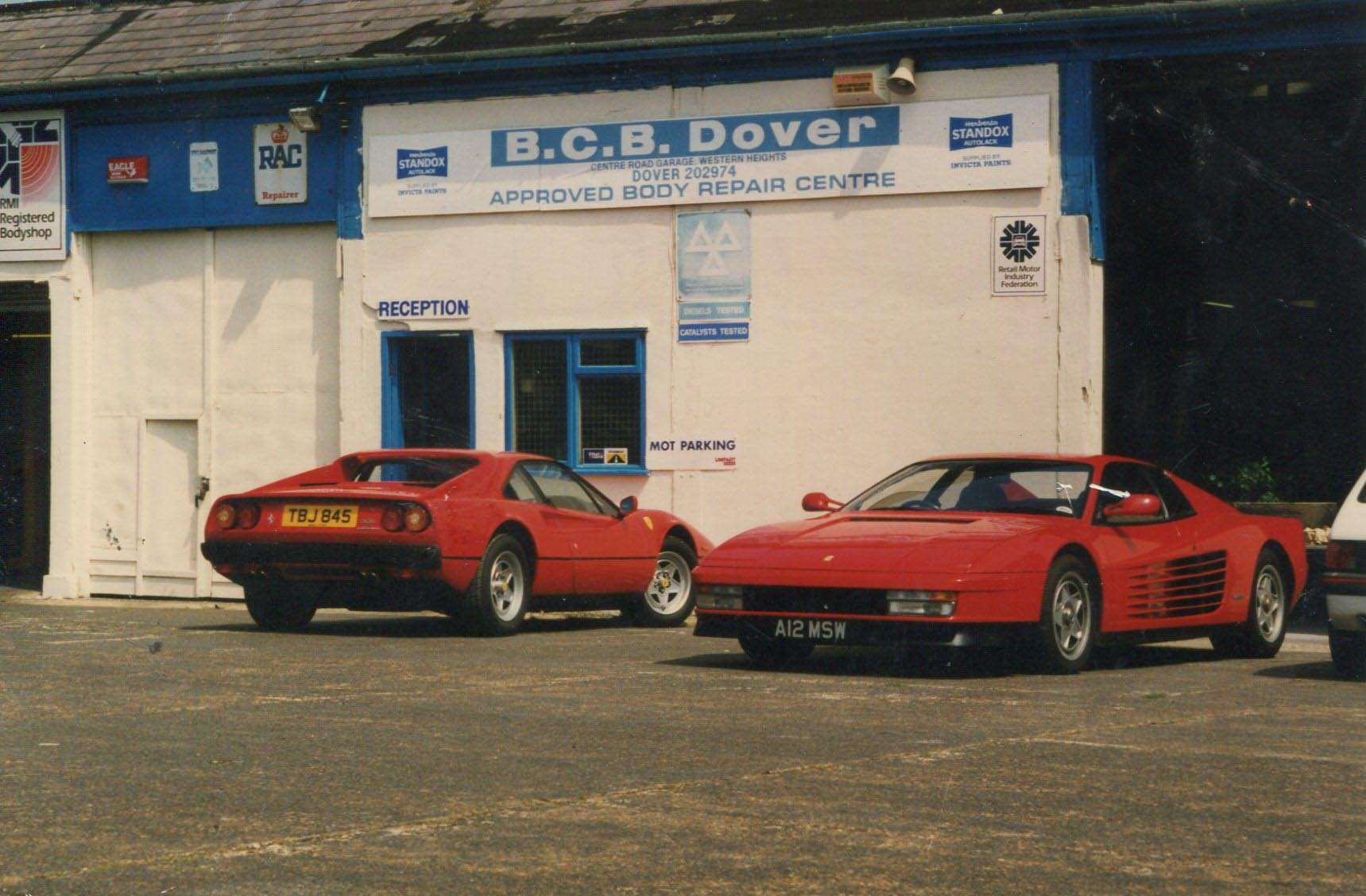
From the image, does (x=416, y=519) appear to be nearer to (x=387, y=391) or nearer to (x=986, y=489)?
(x=986, y=489)

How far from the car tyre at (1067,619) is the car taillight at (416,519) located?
411 centimetres

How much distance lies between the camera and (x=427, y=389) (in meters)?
18.9

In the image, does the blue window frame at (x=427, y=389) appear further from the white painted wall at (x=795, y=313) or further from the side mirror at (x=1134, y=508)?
the side mirror at (x=1134, y=508)

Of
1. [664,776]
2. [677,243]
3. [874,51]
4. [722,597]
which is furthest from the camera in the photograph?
[677,243]

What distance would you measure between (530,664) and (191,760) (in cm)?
407

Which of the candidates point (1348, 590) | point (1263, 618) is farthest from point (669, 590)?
point (1348, 590)

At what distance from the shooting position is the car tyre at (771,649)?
1076 cm

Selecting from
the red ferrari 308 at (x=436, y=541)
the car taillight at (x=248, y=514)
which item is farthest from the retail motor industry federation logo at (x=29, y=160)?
the car taillight at (x=248, y=514)

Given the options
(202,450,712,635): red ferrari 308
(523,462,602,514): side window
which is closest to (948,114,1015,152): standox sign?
(202,450,712,635): red ferrari 308

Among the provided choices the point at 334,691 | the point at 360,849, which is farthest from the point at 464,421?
the point at 360,849

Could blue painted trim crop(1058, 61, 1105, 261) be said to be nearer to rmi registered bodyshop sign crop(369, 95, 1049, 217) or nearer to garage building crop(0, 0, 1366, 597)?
garage building crop(0, 0, 1366, 597)

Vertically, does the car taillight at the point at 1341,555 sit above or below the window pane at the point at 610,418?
below

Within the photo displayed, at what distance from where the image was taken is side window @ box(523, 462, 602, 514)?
552 inches

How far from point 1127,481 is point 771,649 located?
254 centimetres
